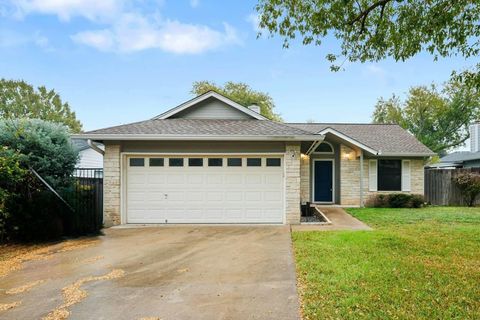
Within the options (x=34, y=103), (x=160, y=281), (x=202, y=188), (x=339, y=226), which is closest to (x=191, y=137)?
(x=202, y=188)

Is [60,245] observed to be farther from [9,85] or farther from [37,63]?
[9,85]

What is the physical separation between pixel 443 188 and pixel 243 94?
93.7 feet

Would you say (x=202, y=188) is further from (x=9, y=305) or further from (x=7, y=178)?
(x=9, y=305)

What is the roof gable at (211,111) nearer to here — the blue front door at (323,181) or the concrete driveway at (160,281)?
the blue front door at (323,181)

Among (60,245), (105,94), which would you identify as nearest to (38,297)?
(60,245)

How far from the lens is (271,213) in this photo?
9.61m

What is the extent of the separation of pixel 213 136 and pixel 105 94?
2114cm

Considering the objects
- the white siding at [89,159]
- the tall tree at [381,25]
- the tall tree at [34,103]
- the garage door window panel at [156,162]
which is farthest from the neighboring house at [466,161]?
the tall tree at [34,103]

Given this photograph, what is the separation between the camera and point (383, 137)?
53.7 ft

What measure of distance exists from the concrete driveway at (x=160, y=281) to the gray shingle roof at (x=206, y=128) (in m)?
3.37

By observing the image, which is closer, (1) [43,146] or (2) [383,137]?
(1) [43,146]

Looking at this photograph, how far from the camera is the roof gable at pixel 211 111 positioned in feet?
38.1

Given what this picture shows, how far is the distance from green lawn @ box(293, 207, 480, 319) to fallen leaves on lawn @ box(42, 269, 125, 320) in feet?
9.95

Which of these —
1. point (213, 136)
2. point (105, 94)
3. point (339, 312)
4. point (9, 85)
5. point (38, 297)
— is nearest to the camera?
point (339, 312)
